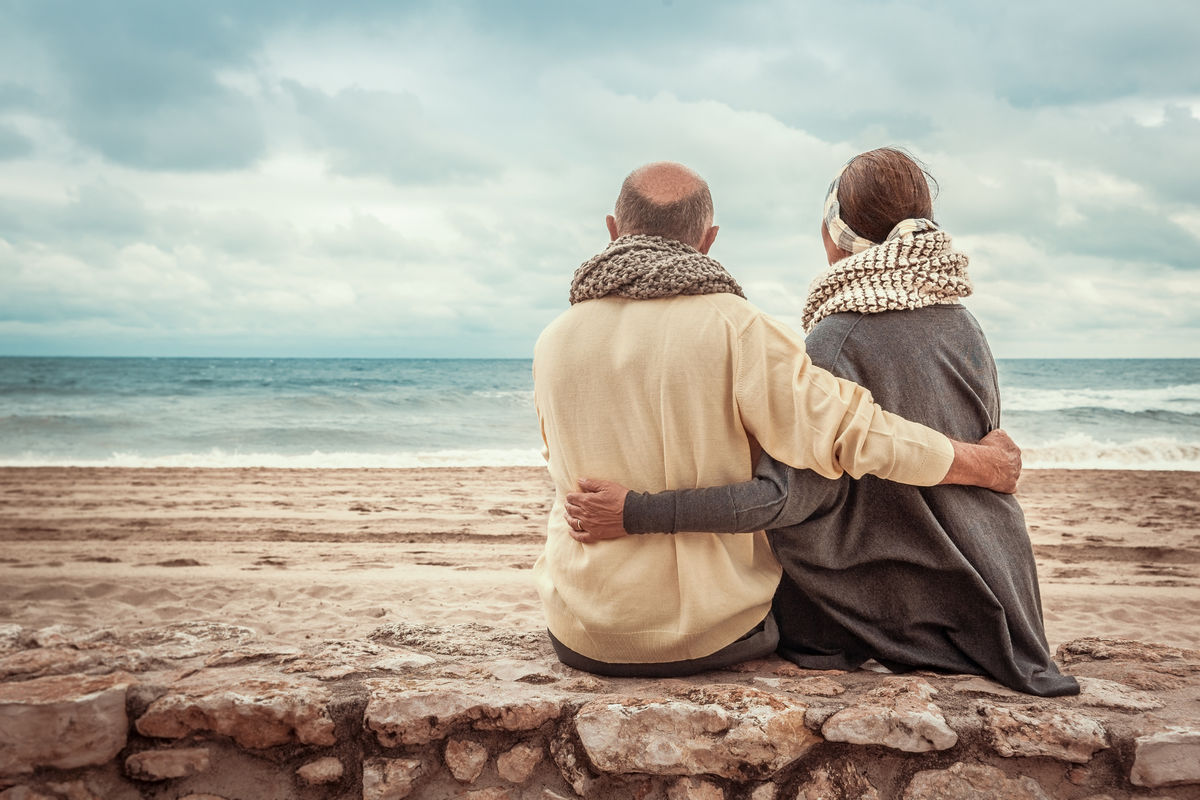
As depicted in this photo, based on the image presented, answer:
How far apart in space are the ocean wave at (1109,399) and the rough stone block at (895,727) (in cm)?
2306

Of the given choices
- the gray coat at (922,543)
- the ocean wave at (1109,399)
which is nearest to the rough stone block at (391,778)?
the gray coat at (922,543)

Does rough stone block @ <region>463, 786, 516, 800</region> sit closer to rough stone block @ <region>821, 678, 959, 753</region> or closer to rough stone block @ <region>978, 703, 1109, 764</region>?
rough stone block @ <region>821, 678, 959, 753</region>

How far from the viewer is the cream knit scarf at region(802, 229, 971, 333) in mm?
1931

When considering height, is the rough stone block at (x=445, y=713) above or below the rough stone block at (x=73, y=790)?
above

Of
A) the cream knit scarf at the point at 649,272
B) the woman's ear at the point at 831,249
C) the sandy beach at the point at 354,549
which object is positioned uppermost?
the woman's ear at the point at 831,249

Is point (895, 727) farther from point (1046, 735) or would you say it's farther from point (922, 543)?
point (922, 543)

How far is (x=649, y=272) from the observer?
1820 mm

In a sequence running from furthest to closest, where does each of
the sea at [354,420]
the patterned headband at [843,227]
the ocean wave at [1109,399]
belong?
the ocean wave at [1109,399] < the sea at [354,420] < the patterned headband at [843,227]

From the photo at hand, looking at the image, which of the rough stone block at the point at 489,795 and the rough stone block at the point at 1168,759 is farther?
the rough stone block at the point at 489,795

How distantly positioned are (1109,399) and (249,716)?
2855cm

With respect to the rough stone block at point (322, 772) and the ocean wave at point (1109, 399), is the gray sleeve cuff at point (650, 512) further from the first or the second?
the ocean wave at point (1109, 399)

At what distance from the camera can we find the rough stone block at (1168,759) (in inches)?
65.1

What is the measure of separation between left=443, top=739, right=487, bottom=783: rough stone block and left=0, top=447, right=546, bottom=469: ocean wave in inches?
397

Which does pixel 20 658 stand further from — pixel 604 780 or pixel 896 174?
pixel 896 174
